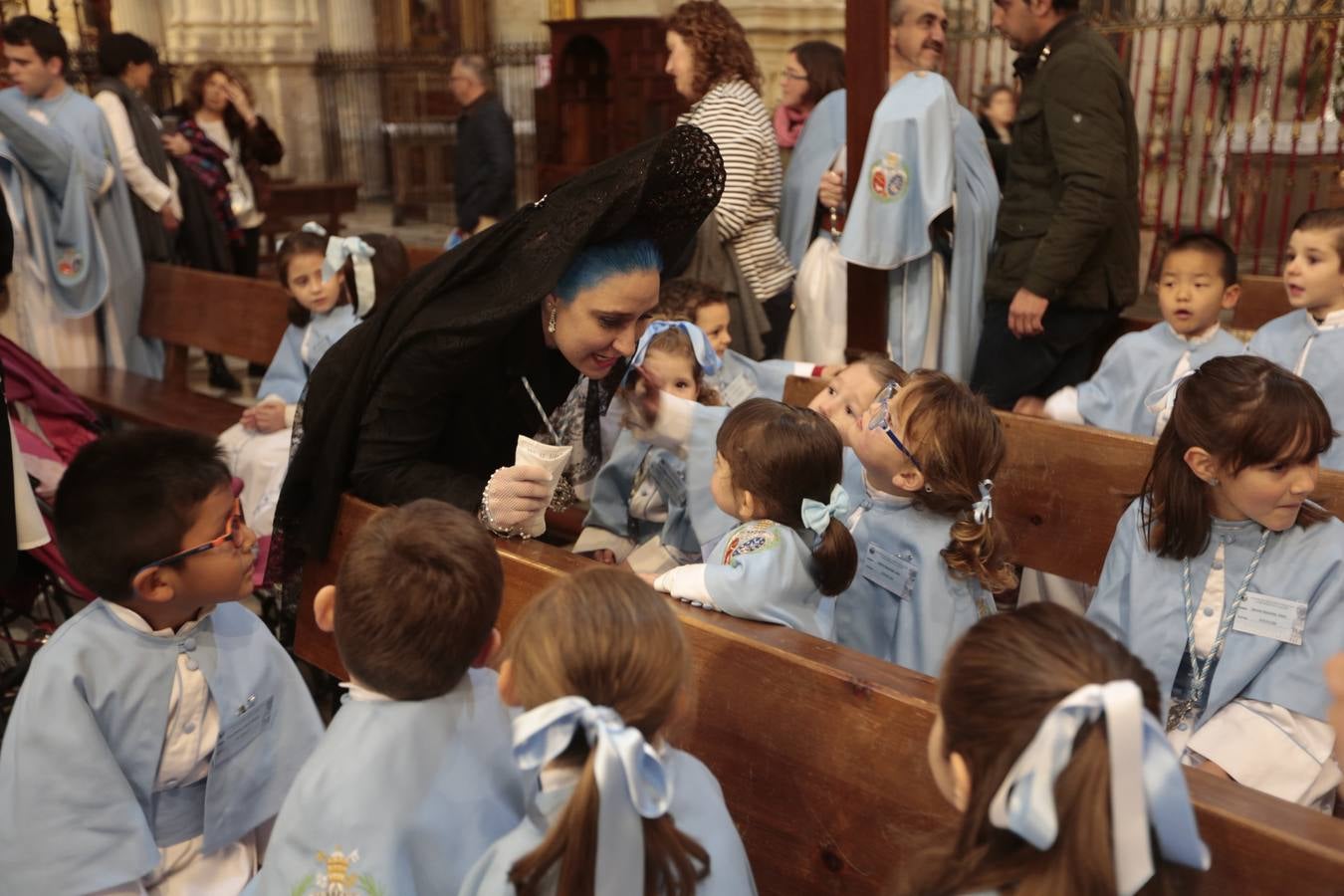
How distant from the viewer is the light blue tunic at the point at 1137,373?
13.1 ft

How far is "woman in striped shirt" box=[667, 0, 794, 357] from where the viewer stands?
5.07 metres

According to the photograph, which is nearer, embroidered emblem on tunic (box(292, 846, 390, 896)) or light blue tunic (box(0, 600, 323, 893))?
embroidered emblem on tunic (box(292, 846, 390, 896))

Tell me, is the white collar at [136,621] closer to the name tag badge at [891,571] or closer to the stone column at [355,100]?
the name tag badge at [891,571]

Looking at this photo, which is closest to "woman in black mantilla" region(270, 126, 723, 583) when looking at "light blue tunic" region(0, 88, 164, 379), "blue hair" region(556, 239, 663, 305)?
"blue hair" region(556, 239, 663, 305)

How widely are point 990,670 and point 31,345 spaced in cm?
621

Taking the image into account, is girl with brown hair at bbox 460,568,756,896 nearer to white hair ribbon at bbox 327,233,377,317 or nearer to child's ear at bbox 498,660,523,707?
child's ear at bbox 498,660,523,707

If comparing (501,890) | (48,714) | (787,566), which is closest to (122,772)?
(48,714)

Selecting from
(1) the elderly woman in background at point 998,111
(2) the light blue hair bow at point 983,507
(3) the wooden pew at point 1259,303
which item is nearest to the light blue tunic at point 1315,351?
(3) the wooden pew at point 1259,303

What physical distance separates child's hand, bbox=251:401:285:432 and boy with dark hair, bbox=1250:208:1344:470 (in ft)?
11.0

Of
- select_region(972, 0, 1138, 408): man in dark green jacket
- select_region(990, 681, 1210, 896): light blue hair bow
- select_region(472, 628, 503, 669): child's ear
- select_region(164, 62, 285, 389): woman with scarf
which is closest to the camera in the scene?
select_region(990, 681, 1210, 896): light blue hair bow

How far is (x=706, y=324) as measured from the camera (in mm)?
4195

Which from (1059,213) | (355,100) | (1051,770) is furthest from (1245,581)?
(355,100)

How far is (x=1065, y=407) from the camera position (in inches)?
163

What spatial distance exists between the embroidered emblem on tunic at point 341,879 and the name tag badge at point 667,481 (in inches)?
61.6
